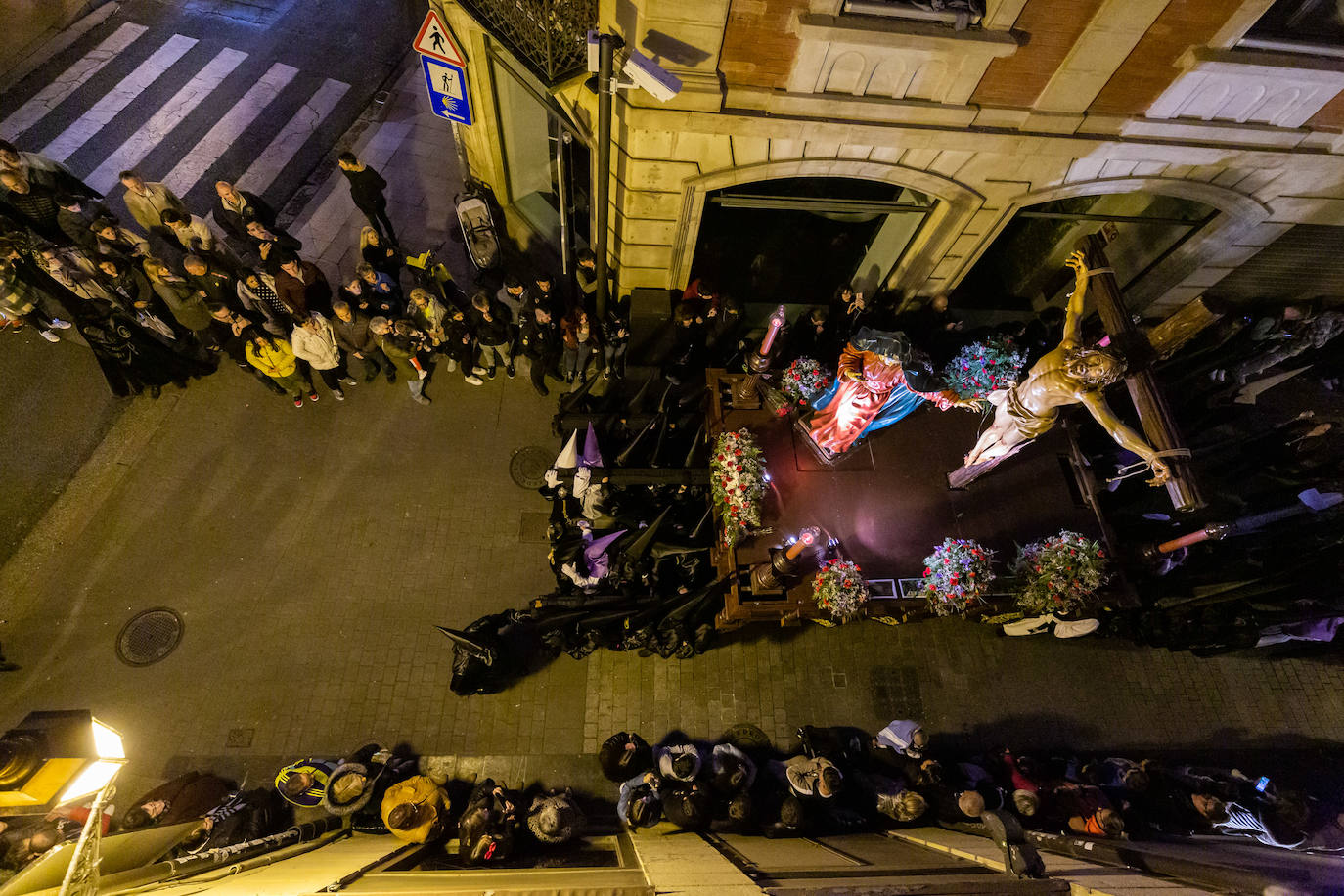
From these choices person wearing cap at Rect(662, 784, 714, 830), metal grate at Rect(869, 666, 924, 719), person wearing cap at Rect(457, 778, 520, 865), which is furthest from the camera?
metal grate at Rect(869, 666, 924, 719)

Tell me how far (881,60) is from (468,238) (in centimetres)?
721

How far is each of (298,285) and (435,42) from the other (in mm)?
4110

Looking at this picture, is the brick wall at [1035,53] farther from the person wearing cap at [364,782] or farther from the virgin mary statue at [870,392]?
the person wearing cap at [364,782]

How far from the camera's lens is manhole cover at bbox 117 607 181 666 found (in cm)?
813

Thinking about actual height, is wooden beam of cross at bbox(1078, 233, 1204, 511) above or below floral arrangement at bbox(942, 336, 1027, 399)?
below

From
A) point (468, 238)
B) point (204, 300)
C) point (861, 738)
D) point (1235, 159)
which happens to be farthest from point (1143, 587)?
point (204, 300)

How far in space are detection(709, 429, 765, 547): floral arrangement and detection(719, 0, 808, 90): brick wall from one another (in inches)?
164

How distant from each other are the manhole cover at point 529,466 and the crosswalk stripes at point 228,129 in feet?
29.8

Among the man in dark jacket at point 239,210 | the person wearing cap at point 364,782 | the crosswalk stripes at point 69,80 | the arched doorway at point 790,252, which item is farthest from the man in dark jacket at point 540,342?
the crosswalk stripes at point 69,80

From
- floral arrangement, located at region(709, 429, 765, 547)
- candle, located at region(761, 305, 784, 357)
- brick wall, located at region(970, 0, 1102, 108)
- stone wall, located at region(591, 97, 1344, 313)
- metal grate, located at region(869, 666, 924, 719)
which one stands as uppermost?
brick wall, located at region(970, 0, 1102, 108)

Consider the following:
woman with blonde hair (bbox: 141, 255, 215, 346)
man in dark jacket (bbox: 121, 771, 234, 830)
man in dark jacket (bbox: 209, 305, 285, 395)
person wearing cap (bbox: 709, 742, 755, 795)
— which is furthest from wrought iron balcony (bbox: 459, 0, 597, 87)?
man in dark jacket (bbox: 121, 771, 234, 830)

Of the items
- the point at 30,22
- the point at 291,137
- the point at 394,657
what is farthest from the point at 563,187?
the point at 30,22

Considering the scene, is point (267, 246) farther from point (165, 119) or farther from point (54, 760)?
point (165, 119)

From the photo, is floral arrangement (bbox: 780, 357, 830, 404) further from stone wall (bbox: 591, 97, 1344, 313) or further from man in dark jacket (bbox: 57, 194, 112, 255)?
man in dark jacket (bbox: 57, 194, 112, 255)
